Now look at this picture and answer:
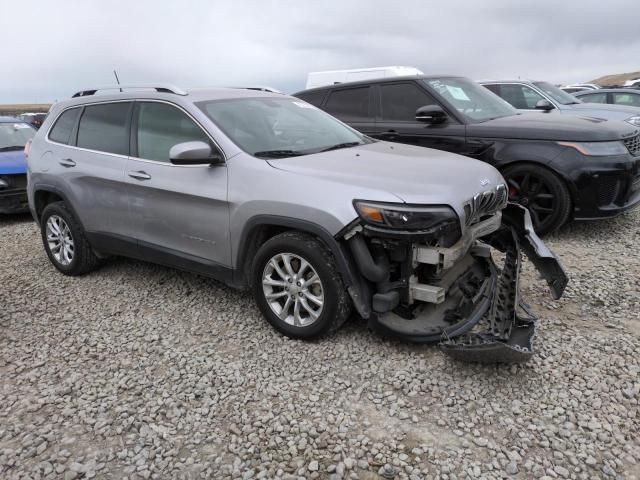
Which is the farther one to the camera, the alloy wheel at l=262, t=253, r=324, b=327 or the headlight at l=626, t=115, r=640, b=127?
the headlight at l=626, t=115, r=640, b=127

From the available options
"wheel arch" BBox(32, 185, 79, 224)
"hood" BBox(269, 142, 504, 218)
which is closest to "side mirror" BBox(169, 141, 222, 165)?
"hood" BBox(269, 142, 504, 218)

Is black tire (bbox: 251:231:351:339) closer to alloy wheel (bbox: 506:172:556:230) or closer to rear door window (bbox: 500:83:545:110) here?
alloy wheel (bbox: 506:172:556:230)

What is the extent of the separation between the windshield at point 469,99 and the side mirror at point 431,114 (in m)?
0.26

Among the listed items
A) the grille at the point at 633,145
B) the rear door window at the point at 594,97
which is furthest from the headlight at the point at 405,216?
the rear door window at the point at 594,97

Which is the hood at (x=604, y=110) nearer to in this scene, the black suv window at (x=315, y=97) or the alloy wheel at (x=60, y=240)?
the black suv window at (x=315, y=97)

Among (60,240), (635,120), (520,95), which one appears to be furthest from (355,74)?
(60,240)

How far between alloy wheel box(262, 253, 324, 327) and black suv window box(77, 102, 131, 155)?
6.04ft

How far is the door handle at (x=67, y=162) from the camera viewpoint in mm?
4772

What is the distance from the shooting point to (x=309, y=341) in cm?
357

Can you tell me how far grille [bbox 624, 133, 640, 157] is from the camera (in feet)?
17.9

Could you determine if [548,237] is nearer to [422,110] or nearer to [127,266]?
[422,110]

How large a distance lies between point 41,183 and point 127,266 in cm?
118

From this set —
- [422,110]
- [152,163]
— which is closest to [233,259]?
[152,163]

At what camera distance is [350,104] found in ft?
22.1
